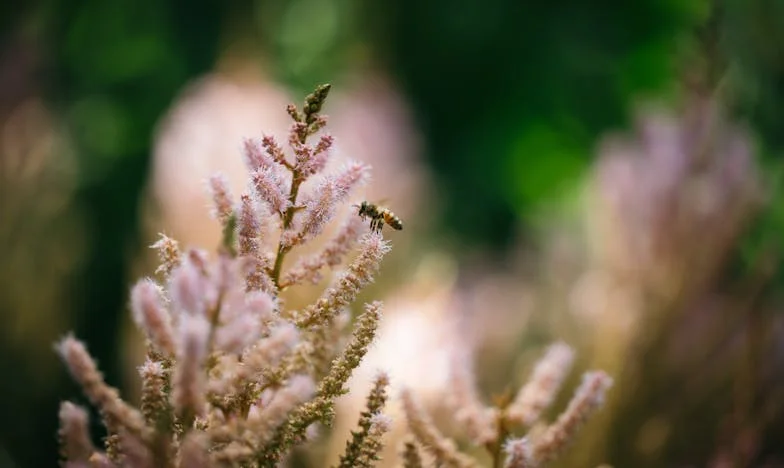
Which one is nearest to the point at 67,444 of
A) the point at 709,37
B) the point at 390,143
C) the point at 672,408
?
the point at 672,408

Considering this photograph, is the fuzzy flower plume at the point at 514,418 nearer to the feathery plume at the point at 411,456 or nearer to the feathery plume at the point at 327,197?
the feathery plume at the point at 411,456

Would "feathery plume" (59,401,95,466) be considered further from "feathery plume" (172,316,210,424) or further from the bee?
the bee

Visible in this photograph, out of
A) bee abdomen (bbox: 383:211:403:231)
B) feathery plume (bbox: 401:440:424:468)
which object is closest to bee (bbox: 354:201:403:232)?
bee abdomen (bbox: 383:211:403:231)

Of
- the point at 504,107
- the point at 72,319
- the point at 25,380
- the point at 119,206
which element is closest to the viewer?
the point at 25,380

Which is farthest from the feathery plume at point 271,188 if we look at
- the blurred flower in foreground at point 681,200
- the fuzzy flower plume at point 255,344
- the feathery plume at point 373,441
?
the blurred flower in foreground at point 681,200

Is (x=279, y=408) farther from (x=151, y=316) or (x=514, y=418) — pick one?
(x=514, y=418)

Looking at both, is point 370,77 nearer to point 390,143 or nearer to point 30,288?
point 390,143
